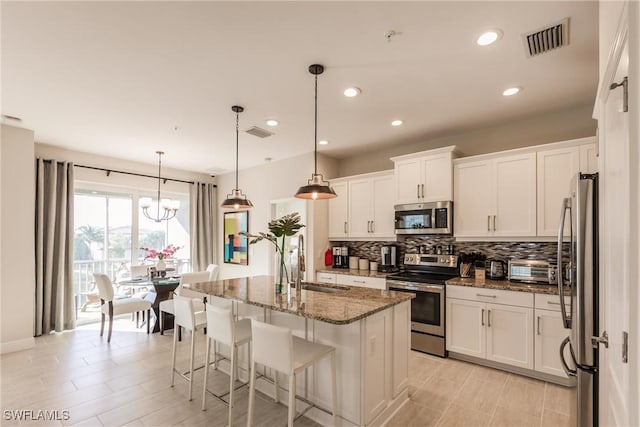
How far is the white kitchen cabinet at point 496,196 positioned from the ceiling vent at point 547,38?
145 centimetres

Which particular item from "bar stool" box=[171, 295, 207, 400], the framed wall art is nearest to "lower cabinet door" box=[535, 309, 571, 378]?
"bar stool" box=[171, 295, 207, 400]

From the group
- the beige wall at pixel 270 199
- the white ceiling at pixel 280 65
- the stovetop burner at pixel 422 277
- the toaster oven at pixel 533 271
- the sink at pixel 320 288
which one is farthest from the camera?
the beige wall at pixel 270 199

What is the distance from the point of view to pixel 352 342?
7.19 feet

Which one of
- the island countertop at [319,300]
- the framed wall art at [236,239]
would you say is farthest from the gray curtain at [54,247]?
the island countertop at [319,300]

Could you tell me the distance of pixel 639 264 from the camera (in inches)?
34.9

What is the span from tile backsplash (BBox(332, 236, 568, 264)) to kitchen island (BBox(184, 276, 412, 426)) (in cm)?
179

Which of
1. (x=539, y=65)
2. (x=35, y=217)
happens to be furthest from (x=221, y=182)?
(x=539, y=65)

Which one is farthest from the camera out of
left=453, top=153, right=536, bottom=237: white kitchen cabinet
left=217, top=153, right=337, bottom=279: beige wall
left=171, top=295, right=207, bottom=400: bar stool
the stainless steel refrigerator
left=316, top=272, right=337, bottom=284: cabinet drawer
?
left=217, top=153, right=337, bottom=279: beige wall

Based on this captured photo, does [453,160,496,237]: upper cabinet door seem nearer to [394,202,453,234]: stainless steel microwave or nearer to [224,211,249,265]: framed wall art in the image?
[394,202,453,234]: stainless steel microwave

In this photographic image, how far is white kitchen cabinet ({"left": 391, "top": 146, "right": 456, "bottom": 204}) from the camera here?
384 cm

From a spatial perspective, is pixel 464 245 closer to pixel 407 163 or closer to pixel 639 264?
pixel 407 163

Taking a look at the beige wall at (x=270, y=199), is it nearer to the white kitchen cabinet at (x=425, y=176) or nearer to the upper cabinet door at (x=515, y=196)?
the white kitchen cabinet at (x=425, y=176)

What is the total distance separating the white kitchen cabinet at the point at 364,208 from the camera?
449 centimetres

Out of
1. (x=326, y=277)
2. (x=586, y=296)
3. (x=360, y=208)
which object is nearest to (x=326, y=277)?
(x=326, y=277)
